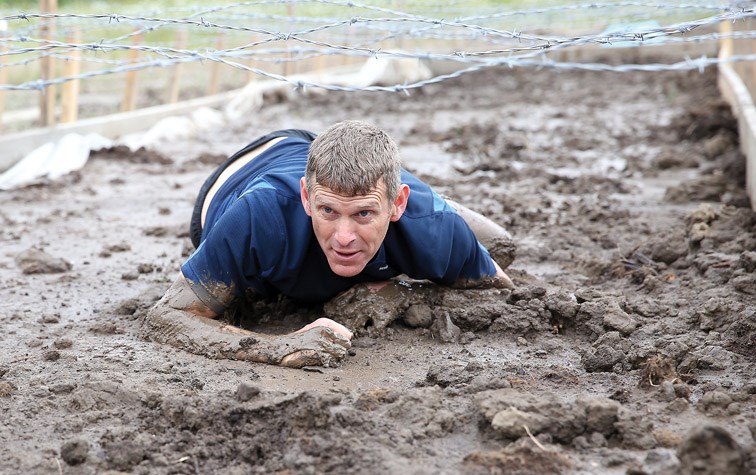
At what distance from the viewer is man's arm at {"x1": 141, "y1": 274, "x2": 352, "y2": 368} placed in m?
3.72

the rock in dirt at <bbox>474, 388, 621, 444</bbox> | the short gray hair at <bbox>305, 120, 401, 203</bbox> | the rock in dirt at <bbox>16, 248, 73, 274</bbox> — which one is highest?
the short gray hair at <bbox>305, 120, 401, 203</bbox>

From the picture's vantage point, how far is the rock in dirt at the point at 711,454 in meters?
2.54

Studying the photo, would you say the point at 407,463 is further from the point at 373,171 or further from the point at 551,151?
the point at 551,151

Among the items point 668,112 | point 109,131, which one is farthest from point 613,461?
point 668,112

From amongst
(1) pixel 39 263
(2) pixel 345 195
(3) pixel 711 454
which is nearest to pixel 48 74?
(1) pixel 39 263

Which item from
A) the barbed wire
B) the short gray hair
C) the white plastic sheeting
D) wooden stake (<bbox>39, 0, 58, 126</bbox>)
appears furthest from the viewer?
wooden stake (<bbox>39, 0, 58, 126</bbox>)

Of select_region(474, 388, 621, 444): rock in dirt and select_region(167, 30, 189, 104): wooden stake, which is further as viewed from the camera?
select_region(167, 30, 189, 104): wooden stake

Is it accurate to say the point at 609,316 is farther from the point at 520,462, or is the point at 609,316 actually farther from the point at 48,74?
the point at 48,74

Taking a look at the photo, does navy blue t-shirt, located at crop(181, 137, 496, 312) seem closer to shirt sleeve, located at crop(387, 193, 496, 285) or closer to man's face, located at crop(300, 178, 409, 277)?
shirt sleeve, located at crop(387, 193, 496, 285)

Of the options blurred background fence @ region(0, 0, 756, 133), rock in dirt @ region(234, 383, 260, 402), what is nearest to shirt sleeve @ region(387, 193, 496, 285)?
rock in dirt @ region(234, 383, 260, 402)

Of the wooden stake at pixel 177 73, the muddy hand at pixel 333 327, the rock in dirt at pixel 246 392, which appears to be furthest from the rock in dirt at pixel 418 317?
the wooden stake at pixel 177 73

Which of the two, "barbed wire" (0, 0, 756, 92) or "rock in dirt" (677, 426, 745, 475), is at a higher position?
"barbed wire" (0, 0, 756, 92)

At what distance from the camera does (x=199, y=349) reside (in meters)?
3.86

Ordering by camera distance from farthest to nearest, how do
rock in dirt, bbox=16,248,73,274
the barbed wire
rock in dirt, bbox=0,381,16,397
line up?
1. rock in dirt, bbox=16,248,73,274
2. the barbed wire
3. rock in dirt, bbox=0,381,16,397
